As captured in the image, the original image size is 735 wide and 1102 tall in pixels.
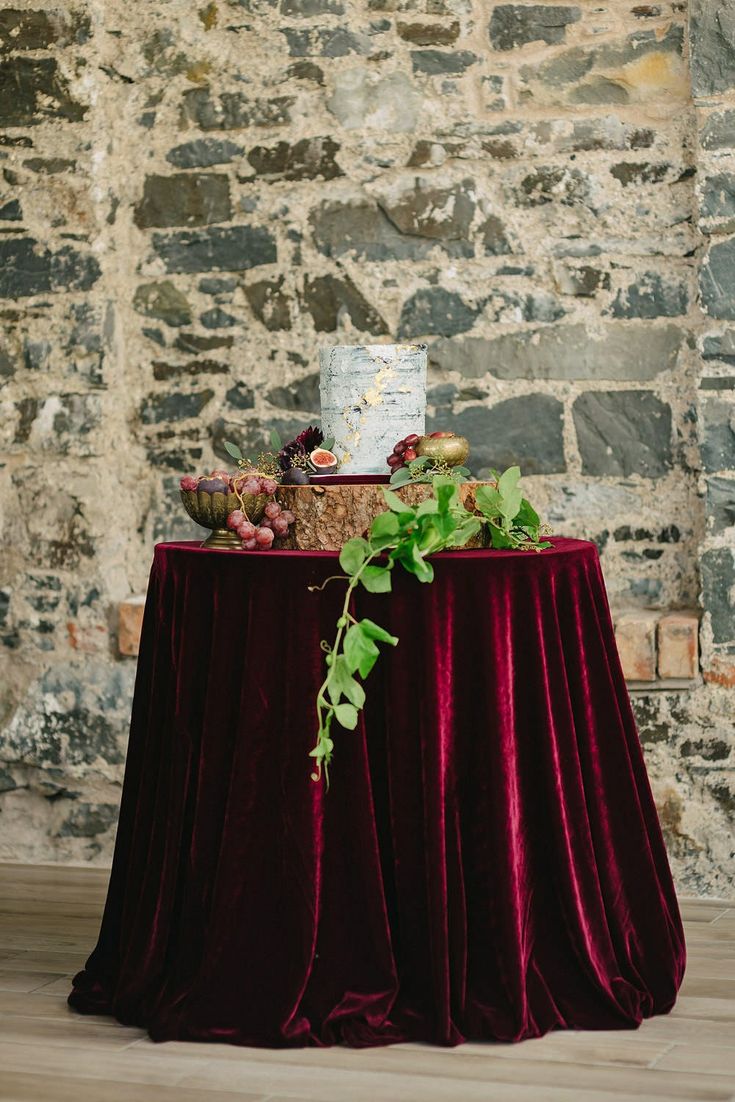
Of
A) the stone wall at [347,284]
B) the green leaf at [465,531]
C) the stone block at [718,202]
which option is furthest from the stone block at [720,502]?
the green leaf at [465,531]

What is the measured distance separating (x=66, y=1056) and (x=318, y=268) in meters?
2.04

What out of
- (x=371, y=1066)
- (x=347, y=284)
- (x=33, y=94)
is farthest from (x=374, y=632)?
(x=33, y=94)

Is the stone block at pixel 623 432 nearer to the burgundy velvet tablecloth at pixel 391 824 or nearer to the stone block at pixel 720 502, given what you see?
the stone block at pixel 720 502

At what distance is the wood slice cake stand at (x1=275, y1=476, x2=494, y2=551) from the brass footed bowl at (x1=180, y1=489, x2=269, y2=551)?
0.19 ft

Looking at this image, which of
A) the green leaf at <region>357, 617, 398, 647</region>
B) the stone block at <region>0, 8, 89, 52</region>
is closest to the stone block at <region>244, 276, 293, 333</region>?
the stone block at <region>0, 8, 89, 52</region>

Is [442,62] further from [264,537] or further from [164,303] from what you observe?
[264,537]

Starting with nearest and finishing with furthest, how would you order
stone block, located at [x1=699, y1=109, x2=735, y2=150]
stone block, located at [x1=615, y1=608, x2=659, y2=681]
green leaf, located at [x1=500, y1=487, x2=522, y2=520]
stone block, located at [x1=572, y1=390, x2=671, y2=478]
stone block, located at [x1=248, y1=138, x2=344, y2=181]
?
green leaf, located at [x1=500, y1=487, x2=522, y2=520] → stone block, located at [x1=699, y1=109, x2=735, y2=150] → stone block, located at [x1=615, y1=608, x2=659, y2=681] → stone block, located at [x1=572, y1=390, x2=671, y2=478] → stone block, located at [x1=248, y1=138, x2=344, y2=181]

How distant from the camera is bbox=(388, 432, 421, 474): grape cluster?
2371mm

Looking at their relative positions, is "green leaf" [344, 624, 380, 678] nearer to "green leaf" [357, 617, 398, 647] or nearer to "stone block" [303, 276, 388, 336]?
"green leaf" [357, 617, 398, 647]

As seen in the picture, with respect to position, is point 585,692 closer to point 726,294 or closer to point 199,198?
point 726,294

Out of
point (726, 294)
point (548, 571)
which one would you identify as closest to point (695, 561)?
point (726, 294)

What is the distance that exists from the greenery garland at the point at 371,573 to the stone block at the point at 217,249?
57.2 inches

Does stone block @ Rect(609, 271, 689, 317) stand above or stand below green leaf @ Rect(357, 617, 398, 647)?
above

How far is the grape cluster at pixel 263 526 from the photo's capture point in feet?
7.27
